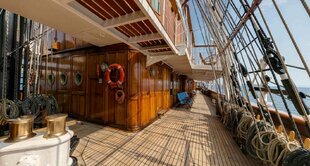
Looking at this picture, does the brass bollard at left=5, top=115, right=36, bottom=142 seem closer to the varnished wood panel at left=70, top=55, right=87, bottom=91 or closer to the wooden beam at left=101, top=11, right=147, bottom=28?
the wooden beam at left=101, top=11, right=147, bottom=28

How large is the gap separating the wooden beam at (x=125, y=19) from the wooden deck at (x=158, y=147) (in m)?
2.39

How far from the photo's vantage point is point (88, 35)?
3.99 metres

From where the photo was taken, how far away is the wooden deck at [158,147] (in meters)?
2.91

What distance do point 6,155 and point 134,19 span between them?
7.26 feet

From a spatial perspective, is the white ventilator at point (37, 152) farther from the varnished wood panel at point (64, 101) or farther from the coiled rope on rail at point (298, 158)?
the varnished wood panel at point (64, 101)

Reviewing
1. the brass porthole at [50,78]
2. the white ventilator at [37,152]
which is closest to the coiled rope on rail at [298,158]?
the white ventilator at [37,152]

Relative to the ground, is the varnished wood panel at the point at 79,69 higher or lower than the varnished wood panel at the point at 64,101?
higher

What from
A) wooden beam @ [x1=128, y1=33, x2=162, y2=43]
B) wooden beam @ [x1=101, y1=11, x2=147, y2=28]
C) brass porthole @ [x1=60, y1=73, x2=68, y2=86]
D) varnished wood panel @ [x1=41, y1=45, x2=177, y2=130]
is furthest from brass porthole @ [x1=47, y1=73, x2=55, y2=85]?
wooden beam @ [x1=101, y1=11, x2=147, y2=28]

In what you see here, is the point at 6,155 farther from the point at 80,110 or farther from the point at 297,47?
the point at 80,110

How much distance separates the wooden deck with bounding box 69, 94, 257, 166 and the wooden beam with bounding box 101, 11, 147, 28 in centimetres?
239

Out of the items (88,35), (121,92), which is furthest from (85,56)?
(121,92)

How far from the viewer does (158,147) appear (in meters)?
3.46

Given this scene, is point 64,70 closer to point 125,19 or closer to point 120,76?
point 120,76

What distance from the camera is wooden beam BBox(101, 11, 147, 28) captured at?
8.28 feet
